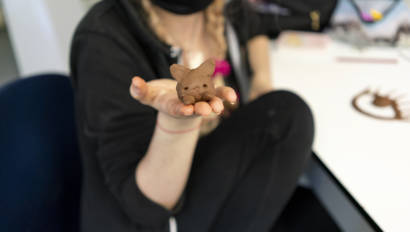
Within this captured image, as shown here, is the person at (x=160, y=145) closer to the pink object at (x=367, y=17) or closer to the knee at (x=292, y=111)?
the knee at (x=292, y=111)

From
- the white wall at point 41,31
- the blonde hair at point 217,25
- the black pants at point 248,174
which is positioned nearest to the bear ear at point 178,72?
A: the black pants at point 248,174

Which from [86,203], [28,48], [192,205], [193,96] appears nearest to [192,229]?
[192,205]

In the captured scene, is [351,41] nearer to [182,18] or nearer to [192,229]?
[182,18]

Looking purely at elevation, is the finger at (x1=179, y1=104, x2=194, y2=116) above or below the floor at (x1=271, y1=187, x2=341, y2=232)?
above

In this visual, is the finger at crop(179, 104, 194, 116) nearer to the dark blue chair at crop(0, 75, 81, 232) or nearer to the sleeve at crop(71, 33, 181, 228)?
the sleeve at crop(71, 33, 181, 228)

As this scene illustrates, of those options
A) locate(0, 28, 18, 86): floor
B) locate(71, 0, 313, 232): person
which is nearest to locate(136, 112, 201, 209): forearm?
locate(71, 0, 313, 232): person

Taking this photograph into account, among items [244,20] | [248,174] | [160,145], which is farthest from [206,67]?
[244,20]
